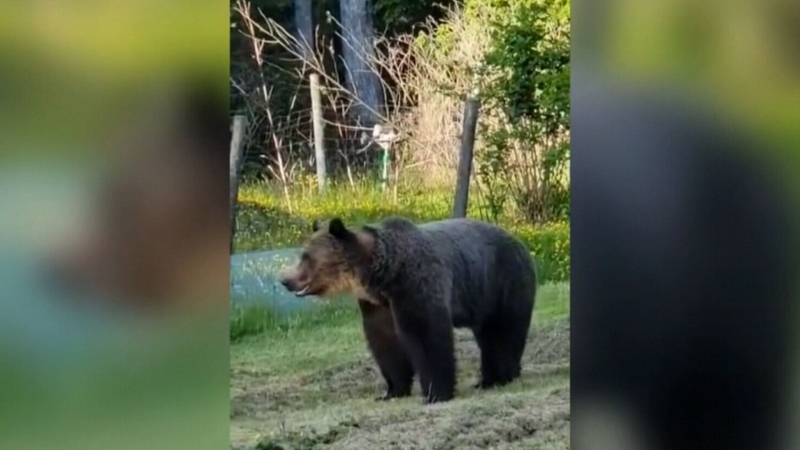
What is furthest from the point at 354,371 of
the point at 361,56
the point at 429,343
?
the point at 361,56

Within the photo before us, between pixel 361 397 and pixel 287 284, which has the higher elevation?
pixel 287 284

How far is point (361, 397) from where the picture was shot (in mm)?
4055

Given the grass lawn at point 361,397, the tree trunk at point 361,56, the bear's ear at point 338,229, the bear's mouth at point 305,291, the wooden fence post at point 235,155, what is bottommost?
the grass lawn at point 361,397

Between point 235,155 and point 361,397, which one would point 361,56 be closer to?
point 235,155

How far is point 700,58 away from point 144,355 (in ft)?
7.82

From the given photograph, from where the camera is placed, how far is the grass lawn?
156 inches

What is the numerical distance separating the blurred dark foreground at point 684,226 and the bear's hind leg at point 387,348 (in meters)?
0.71

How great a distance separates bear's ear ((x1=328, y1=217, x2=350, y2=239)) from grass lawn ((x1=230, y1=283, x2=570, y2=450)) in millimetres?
250

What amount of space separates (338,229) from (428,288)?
1.33 feet

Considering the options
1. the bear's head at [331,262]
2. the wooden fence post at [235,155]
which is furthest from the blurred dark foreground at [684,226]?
the wooden fence post at [235,155]

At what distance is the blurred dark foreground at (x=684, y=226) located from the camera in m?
4.30

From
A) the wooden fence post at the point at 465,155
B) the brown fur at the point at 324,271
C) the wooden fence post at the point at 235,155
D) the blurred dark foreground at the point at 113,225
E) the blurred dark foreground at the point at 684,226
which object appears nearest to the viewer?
the blurred dark foreground at the point at 113,225

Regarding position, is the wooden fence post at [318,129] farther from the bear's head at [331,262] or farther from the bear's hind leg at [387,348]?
the bear's hind leg at [387,348]

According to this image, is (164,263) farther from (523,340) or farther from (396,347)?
(523,340)
